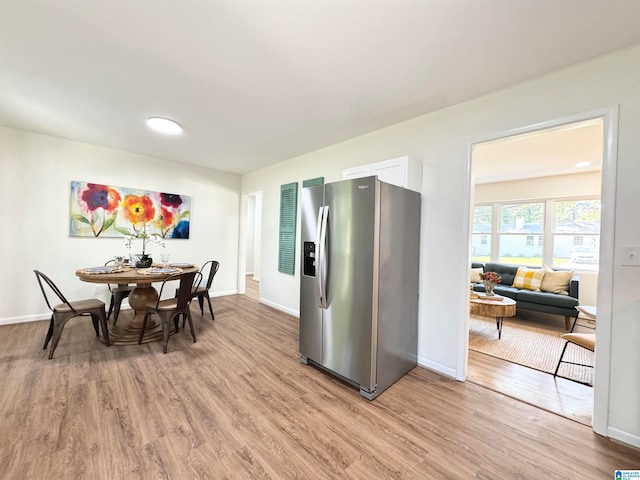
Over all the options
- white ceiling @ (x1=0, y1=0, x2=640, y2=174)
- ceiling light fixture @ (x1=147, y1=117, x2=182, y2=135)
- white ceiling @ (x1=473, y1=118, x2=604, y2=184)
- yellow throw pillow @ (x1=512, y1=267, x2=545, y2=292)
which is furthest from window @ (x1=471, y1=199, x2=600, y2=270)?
ceiling light fixture @ (x1=147, y1=117, x2=182, y2=135)

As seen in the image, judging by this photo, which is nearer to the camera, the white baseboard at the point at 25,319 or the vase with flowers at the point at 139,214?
the white baseboard at the point at 25,319

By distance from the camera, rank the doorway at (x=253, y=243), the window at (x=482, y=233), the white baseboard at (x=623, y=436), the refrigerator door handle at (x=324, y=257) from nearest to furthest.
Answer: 1. the white baseboard at (x=623, y=436)
2. the refrigerator door handle at (x=324, y=257)
3. the window at (x=482, y=233)
4. the doorway at (x=253, y=243)

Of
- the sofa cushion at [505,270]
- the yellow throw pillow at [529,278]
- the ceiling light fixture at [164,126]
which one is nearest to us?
the ceiling light fixture at [164,126]

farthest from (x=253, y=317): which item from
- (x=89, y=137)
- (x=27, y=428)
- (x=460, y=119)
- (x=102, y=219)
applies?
(x=460, y=119)

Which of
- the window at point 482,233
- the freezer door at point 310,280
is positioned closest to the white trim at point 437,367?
the freezer door at point 310,280

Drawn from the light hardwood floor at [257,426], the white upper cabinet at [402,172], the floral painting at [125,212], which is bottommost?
the light hardwood floor at [257,426]

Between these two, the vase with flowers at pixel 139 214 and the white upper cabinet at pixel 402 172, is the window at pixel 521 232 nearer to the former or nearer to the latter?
the white upper cabinet at pixel 402 172

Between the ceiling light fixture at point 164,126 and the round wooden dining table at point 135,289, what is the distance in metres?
1.75

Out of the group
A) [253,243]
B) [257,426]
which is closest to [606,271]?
[257,426]

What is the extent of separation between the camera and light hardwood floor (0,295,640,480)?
145cm

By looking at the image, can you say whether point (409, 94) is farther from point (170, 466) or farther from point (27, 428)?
point (27, 428)

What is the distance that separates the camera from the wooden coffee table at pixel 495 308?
11.6 ft

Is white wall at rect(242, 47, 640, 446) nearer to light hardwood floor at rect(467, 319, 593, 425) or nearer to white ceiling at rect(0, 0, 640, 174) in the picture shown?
white ceiling at rect(0, 0, 640, 174)

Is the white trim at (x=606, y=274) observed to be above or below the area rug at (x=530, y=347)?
above
